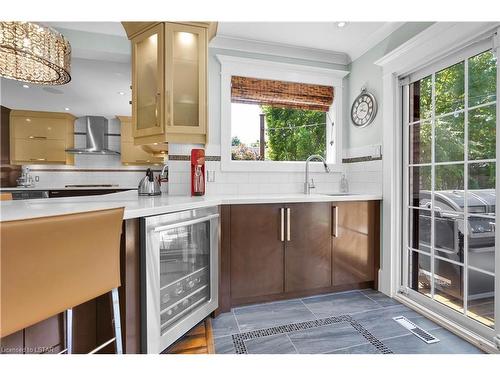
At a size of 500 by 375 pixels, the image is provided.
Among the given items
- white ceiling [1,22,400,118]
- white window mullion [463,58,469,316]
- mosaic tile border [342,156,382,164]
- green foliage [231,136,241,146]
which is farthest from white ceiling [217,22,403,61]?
mosaic tile border [342,156,382,164]

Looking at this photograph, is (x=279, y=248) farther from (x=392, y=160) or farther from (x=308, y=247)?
(x=392, y=160)

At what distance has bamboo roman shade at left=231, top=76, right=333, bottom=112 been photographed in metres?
2.69

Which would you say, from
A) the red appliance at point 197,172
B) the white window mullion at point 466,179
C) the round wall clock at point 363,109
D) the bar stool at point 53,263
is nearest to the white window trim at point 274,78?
the round wall clock at point 363,109

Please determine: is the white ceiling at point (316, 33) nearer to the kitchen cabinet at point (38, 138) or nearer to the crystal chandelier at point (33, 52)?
the crystal chandelier at point (33, 52)

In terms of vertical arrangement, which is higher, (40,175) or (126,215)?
(40,175)

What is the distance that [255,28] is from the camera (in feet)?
7.77

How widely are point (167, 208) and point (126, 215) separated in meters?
0.25

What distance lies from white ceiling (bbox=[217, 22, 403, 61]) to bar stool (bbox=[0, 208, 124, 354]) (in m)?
2.13

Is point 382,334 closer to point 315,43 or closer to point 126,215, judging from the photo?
point 126,215

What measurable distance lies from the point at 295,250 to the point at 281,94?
5.49 feet

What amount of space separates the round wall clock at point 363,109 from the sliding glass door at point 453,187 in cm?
29

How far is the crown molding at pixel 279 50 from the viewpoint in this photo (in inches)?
99.0

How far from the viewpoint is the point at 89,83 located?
338cm
